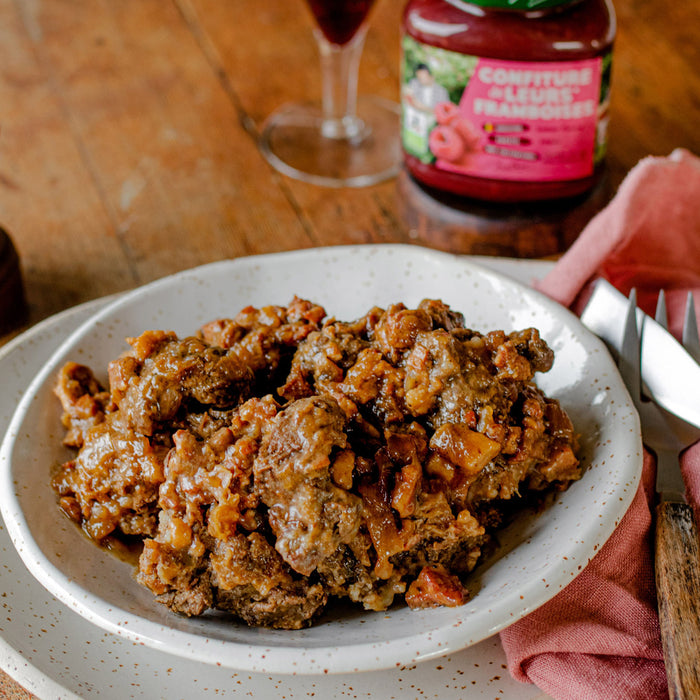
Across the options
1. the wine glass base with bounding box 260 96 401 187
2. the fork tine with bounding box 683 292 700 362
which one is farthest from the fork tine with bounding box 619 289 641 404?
the wine glass base with bounding box 260 96 401 187

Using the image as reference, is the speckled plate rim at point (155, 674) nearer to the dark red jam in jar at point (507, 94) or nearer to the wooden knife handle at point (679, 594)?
the wooden knife handle at point (679, 594)

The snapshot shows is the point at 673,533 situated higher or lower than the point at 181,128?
higher

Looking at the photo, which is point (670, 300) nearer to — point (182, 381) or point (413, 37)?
point (413, 37)

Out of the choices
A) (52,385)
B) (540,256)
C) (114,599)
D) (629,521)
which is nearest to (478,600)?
(629,521)

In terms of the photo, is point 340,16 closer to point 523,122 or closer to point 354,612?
point 523,122

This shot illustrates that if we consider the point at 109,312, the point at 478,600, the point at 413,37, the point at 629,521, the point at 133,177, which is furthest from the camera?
the point at 133,177

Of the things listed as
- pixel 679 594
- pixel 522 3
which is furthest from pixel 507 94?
pixel 679 594
